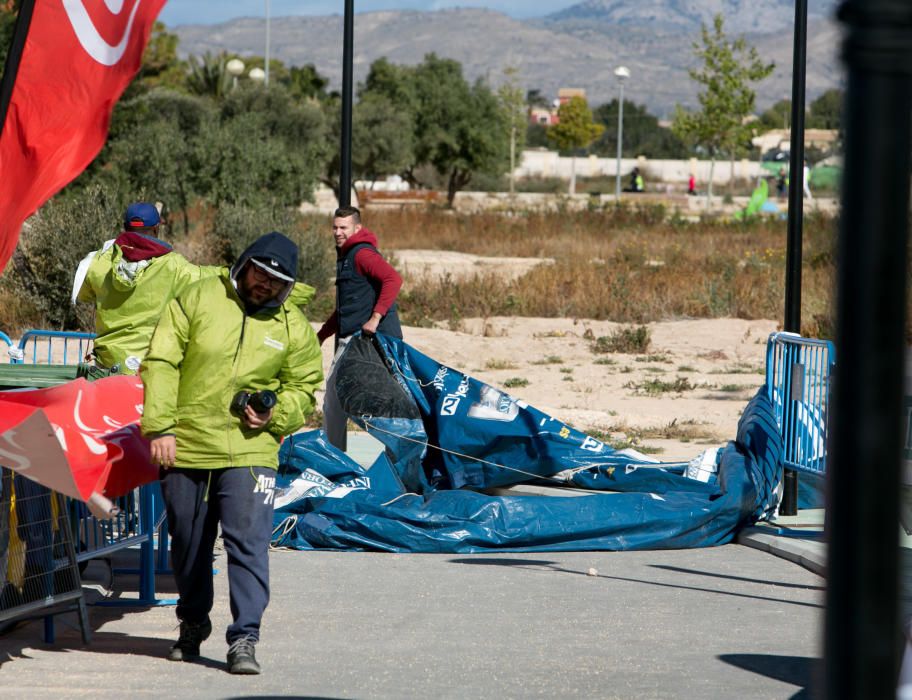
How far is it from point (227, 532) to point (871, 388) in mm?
3646

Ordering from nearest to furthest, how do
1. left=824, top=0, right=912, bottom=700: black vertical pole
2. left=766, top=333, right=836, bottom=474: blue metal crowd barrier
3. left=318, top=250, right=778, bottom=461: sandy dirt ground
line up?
left=824, top=0, right=912, bottom=700: black vertical pole < left=766, top=333, right=836, bottom=474: blue metal crowd barrier < left=318, top=250, right=778, bottom=461: sandy dirt ground

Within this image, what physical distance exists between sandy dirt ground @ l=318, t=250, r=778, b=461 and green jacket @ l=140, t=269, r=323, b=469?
18.7 feet

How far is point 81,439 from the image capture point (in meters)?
5.46

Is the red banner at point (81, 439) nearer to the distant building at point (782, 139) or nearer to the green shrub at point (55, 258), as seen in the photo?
the green shrub at point (55, 258)

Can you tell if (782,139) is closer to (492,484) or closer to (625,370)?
(625,370)

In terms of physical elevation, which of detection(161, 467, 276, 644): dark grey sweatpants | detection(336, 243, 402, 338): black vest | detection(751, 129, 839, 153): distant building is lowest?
detection(161, 467, 276, 644): dark grey sweatpants

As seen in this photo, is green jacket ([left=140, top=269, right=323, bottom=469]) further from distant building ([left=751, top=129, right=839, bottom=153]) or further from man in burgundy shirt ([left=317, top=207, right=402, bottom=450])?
distant building ([left=751, top=129, right=839, bottom=153])

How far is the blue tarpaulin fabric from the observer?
7.79 metres

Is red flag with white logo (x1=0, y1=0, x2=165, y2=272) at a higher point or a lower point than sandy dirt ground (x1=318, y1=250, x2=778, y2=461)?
higher

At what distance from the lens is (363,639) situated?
19.5 feet

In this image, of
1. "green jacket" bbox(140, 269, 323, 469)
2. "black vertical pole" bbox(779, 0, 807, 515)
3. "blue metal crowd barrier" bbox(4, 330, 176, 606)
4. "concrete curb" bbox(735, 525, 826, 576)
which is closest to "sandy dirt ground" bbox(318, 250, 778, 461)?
"black vertical pole" bbox(779, 0, 807, 515)

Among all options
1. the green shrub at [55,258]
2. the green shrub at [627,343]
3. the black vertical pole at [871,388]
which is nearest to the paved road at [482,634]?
the black vertical pole at [871,388]

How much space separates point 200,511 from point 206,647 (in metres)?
0.72

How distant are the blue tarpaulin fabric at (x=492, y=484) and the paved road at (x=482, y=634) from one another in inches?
6.0
